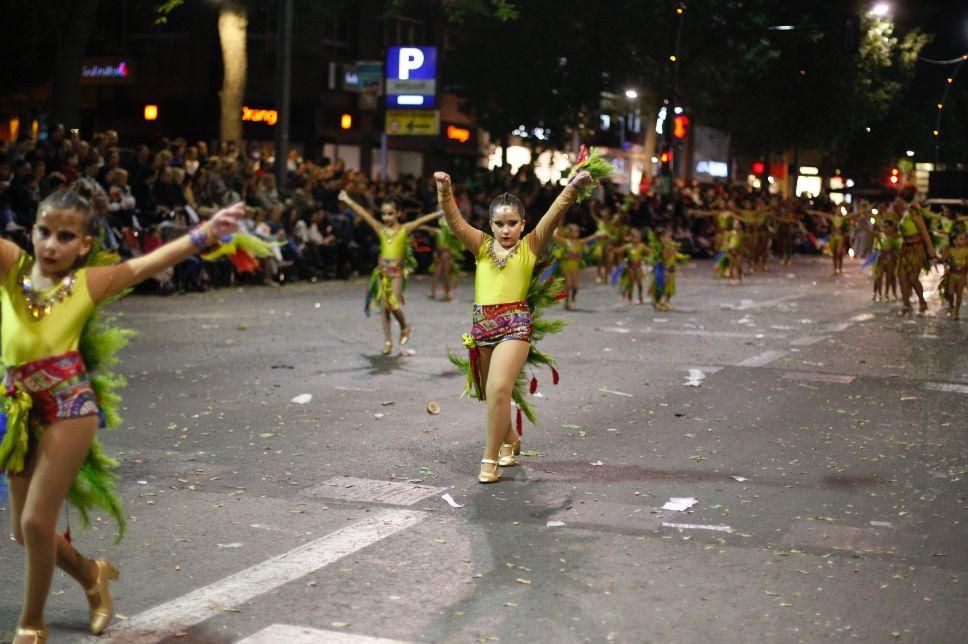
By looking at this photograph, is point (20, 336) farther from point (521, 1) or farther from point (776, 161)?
point (776, 161)

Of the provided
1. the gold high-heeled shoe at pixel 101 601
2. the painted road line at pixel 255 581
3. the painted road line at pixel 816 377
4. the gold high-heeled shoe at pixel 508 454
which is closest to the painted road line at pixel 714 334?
the painted road line at pixel 816 377

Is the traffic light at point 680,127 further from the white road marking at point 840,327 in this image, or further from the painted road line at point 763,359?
the painted road line at point 763,359

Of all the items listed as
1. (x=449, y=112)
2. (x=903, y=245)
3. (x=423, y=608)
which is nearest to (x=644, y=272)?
(x=903, y=245)

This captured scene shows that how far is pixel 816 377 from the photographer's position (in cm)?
1369

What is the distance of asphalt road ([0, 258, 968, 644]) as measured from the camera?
18.5 feet

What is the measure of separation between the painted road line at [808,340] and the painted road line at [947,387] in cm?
349

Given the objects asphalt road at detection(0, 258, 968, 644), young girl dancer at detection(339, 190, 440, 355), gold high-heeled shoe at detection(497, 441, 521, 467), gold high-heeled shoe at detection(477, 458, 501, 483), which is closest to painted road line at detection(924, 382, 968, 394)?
asphalt road at detection(0, 258, 968, 644)

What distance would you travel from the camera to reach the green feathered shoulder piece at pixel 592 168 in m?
8.40

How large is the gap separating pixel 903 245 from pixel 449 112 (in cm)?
2984

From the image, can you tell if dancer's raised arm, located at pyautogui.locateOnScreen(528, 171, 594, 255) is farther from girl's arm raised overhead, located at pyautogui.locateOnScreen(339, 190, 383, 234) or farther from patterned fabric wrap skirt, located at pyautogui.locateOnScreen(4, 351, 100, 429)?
girl's arm raised overhead, located at pyautogui.locateOnScreen(339, 190, 383, 234)

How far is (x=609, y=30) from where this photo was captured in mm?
41281

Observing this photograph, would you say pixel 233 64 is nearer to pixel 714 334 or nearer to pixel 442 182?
pixel 714 334

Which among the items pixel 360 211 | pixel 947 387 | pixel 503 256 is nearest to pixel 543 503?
pixel 503 256

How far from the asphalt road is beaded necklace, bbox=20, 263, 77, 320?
49.5 inches
